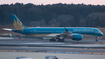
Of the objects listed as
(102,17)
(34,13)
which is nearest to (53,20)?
(34,13)

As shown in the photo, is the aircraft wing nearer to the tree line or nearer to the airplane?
the airplane

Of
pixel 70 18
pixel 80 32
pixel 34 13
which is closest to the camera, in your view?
pixel 80 32

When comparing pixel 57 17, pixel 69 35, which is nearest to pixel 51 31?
pixel 69 35

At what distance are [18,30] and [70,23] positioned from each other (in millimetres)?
45540

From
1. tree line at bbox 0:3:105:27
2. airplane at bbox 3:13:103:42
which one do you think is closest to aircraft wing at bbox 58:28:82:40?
airplane at bbox 3:13:103:42

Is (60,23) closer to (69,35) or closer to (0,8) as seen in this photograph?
(0,8)

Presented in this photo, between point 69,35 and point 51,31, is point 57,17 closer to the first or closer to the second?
point 51,31

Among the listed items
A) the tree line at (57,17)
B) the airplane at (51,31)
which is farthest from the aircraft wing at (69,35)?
the tree line at (57,17)

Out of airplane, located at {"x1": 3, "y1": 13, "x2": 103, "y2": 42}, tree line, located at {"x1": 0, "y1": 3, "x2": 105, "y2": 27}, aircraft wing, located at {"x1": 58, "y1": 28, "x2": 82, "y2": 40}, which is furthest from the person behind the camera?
tree line, located at {"x1": 0, "y1": 3, "x2": 105, "y2": 27}

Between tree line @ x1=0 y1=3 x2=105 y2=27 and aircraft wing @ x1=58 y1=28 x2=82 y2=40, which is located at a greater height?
tree line @ x1=0 y1=3 x2=105 y2=27

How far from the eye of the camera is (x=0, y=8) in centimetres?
8925

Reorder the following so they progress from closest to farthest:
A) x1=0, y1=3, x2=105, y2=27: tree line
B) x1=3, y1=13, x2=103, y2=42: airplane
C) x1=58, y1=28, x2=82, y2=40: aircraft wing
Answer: x1=58, y1=28, x2=82, y2=40: aircraft wing, x1=3, y1=13, x2=103, y2=42: airplane, x1=0, y1=3, x2=105, y2=27: tree line

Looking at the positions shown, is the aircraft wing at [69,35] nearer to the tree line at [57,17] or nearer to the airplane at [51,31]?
Result: the airplane at [51,31]

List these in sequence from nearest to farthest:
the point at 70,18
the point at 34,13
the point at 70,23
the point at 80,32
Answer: the point at 80,32
the point at 70,23
the point at 70,18
the point at 34,13
